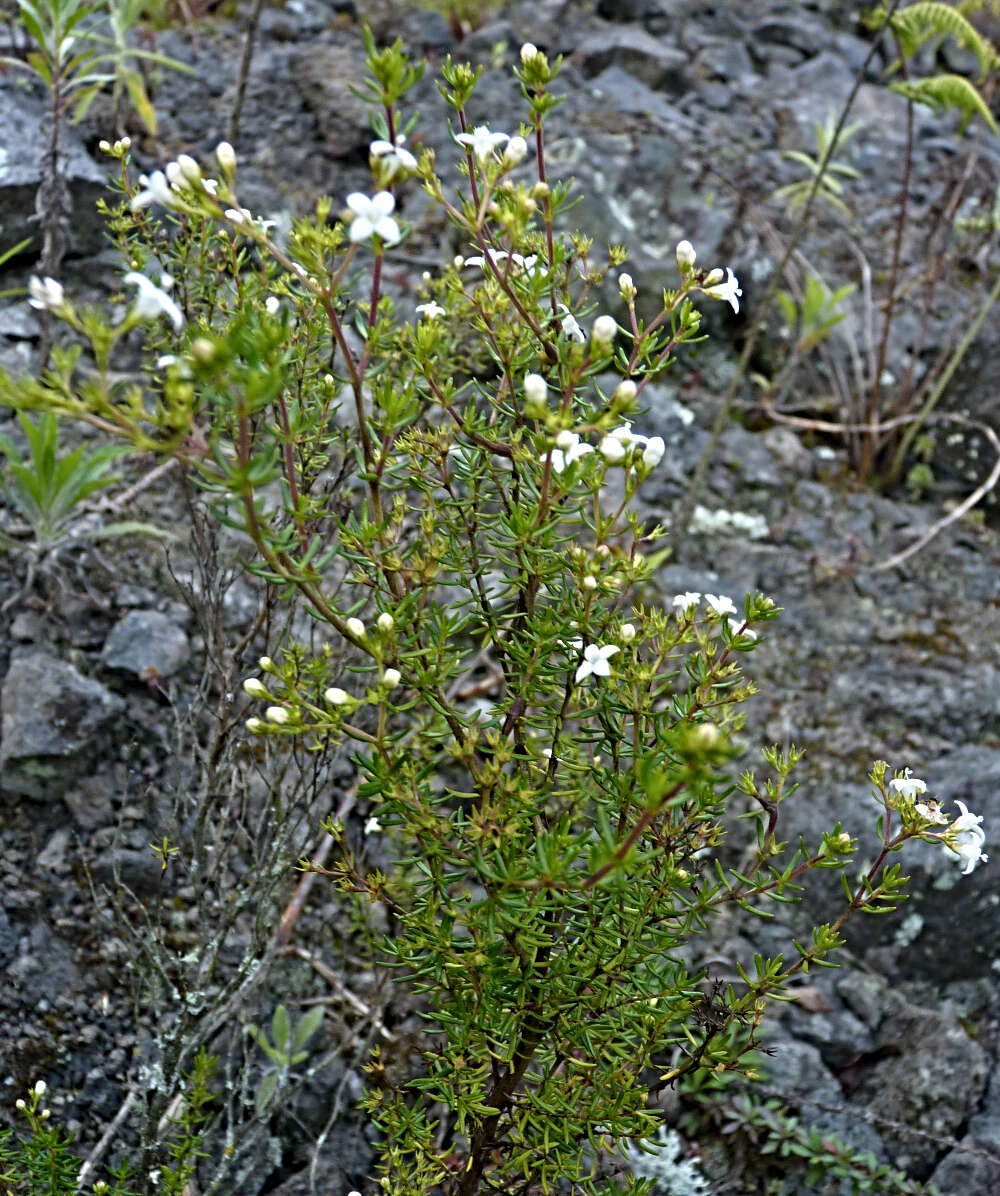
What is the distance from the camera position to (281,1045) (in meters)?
2.33

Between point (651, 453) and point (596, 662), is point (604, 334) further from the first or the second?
point (596, 662)

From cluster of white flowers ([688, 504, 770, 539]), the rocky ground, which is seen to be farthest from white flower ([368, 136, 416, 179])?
cluster of white flowers ([688, 504, 770, 539])

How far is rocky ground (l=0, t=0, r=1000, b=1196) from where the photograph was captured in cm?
240

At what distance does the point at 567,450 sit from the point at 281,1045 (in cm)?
167

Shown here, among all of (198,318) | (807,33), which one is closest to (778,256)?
(807,33)

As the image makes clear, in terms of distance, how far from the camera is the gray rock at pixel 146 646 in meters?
2.93

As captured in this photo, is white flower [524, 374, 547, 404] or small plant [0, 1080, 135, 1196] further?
small plant [0, 1080, 135, 1196]

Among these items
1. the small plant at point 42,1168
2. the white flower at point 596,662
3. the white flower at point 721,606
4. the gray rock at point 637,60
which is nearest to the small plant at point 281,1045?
the small plant at point 42,1168

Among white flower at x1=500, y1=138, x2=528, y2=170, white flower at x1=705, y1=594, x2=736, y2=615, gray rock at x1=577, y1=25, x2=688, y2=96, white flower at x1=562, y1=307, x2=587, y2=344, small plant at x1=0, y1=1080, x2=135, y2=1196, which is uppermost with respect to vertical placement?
white flower at x1=500, y1=138, x2=528, y2=170

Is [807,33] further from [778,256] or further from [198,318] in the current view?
[198,318]

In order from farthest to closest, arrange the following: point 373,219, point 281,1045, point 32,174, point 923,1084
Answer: point 32,174
point 923,1084
point 281,1045
point 373,219

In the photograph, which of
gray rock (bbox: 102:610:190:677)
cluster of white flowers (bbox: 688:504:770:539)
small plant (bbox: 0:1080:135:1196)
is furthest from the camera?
cluster of white flowers (bbox: 688:504:770:539)

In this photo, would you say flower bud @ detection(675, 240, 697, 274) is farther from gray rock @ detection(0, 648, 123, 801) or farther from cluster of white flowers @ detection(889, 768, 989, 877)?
gray rock @ detection(0, 648, 123, 801)

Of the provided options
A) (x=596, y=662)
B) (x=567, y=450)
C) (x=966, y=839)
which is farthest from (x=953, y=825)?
(x=567, y=450)
